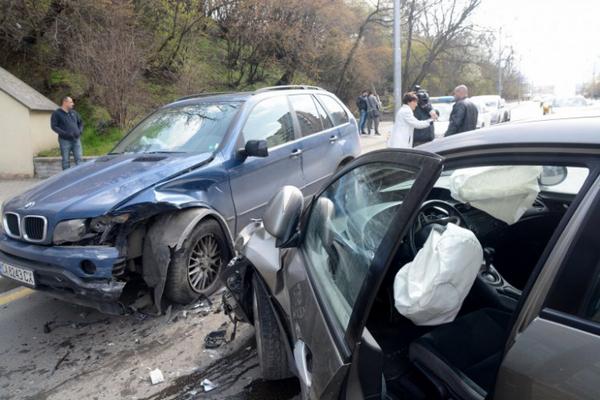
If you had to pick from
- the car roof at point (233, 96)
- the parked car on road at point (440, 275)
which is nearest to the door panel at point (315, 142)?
the car roof at point (233, 96)

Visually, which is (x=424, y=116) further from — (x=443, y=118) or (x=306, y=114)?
(x=443, y=118)

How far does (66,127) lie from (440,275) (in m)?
9.06

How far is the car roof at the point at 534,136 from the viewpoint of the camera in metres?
1.34

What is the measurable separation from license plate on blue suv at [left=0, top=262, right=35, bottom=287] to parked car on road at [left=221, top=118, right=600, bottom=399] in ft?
5.37

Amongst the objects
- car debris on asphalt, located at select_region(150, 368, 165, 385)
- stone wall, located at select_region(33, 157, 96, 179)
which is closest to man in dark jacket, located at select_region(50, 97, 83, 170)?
stone wall, located at select_region(33, 157, 96, 179)

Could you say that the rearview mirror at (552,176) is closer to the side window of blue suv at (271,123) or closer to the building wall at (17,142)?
the side window of blue suv at (271,123)

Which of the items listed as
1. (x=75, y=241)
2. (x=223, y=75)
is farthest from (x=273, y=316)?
(x=223, y=75)

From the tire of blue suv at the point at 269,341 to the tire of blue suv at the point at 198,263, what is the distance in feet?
A: 4.03

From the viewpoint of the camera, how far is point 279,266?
237 cm

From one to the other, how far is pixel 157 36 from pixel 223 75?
3.89 m

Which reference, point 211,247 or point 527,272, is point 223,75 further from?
point 527,272

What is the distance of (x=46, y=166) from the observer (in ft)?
32.5

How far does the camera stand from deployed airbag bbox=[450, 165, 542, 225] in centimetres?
226

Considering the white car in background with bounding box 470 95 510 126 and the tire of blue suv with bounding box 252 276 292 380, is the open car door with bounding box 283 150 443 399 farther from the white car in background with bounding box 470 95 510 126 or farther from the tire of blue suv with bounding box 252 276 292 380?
the white car in background with bounding box 470 95 510 126
